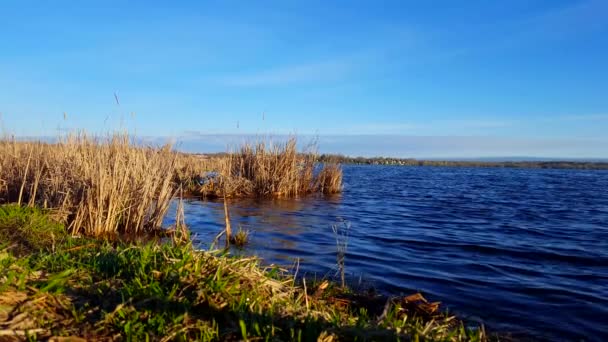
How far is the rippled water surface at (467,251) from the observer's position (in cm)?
525

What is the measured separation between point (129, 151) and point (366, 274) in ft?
17.0

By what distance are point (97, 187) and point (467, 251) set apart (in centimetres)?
646

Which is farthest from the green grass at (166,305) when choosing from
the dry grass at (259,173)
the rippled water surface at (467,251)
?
the dry grass at (259,173)

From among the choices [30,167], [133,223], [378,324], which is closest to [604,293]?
[378,324]

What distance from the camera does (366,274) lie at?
6.45 metres

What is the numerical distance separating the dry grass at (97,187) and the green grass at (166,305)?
12.4ft

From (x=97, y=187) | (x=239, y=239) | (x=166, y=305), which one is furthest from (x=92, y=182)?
(x=166, y=305)

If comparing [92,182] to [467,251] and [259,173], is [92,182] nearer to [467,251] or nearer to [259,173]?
[467,251]

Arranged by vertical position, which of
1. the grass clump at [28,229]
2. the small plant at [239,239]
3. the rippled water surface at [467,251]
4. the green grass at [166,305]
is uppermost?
the green grass at [166,305]

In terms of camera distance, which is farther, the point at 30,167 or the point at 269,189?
the point at 269,189

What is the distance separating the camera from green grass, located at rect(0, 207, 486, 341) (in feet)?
8.94

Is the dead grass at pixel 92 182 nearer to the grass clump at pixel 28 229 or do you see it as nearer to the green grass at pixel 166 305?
the grass clump at pixel 28 229

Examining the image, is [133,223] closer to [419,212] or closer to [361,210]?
[361,210]

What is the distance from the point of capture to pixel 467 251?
27.6 feet
